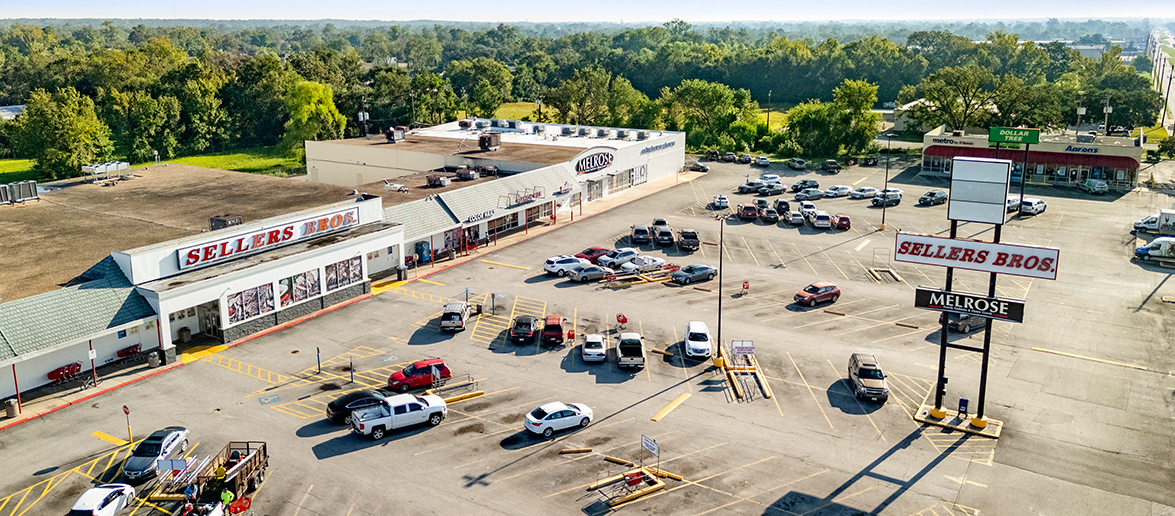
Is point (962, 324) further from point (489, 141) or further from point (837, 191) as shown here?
point (489, 141)

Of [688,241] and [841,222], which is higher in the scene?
[841,222]

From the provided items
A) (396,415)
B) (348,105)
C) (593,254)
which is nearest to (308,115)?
(348,105)

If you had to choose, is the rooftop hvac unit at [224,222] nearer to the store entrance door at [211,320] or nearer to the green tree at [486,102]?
the store entrance door at [211,320]

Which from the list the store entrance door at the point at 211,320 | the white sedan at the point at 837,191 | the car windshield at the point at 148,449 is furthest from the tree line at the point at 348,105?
the car windshield at the point at 148,449

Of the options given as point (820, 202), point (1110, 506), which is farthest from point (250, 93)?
point (1110, 506)

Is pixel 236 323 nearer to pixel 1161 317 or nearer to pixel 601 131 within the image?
pixel 1161 317
